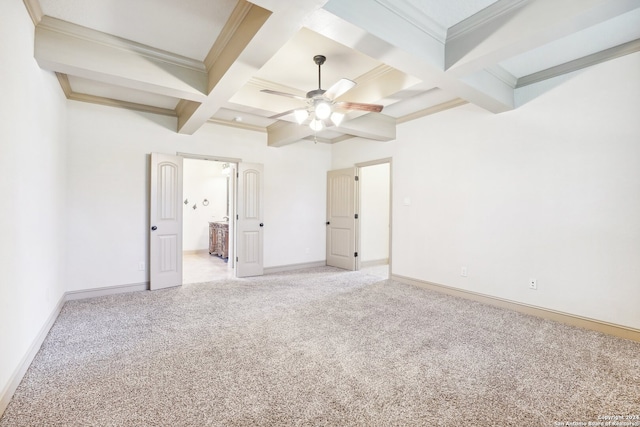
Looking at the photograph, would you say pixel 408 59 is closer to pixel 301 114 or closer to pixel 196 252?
pixel 301 114

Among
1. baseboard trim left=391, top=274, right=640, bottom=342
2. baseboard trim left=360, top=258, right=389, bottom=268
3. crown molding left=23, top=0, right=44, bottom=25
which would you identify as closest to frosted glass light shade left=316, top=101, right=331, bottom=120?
crown molding left=23, top=0, right=44, bottom=25

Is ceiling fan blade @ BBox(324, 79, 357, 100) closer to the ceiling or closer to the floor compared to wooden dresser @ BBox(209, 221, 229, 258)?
closer to the ceiling

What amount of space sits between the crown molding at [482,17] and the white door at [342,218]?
138 inches

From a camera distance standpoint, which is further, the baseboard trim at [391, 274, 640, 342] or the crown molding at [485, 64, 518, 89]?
the crown molding at [485, 64, 518, 89]

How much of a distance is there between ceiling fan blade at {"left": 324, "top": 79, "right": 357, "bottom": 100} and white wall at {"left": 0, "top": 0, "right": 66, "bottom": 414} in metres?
2.32

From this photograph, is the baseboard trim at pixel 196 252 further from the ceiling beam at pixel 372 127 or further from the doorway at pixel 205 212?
the ceiling beam at pixel 372 127

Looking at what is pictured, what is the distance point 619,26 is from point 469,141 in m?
1.76

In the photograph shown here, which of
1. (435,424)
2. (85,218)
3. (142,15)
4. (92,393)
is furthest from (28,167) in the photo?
(435,424)

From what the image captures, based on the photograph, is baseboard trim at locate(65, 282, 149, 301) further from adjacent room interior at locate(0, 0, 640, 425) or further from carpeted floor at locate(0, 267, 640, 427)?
carpeted floor at locate(0, 267, 640, 427)

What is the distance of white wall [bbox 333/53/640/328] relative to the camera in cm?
297

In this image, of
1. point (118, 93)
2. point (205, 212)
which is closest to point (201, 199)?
point (205, 212)

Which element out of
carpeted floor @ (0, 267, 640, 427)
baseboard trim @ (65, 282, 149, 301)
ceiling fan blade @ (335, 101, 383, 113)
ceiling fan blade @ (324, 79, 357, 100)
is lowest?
carpeted floor @ (0, 267, 640, 427)

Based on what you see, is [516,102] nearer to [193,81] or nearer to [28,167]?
[193,81]

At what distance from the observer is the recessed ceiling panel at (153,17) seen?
240 centimetres
